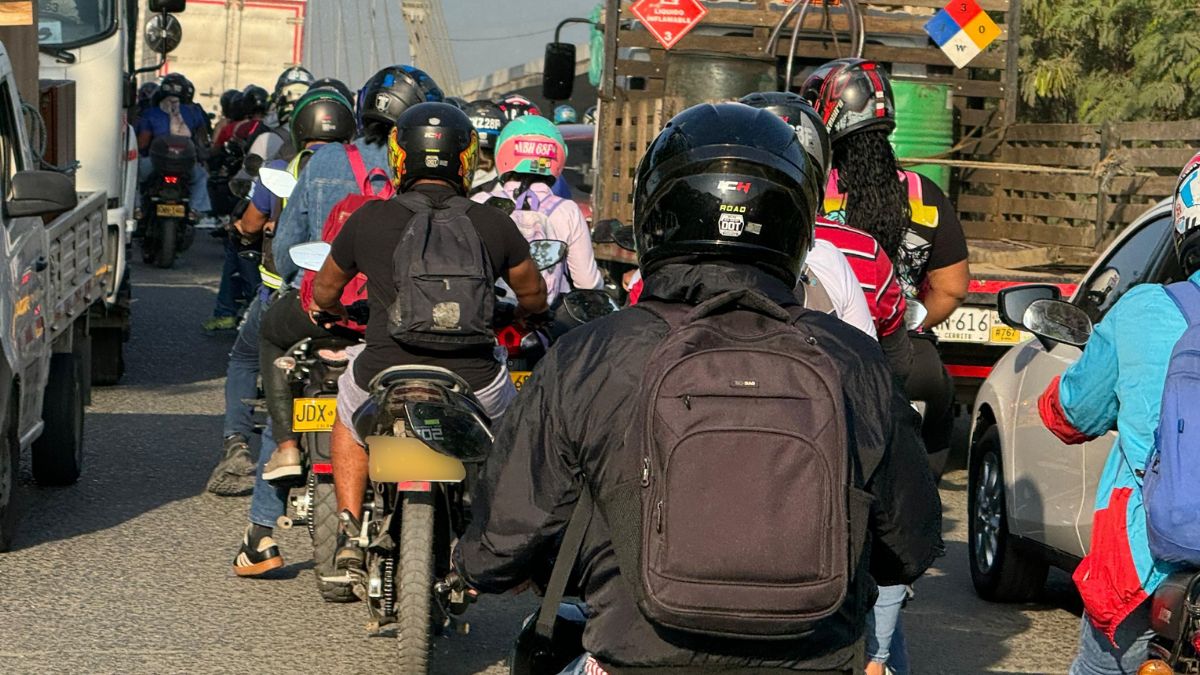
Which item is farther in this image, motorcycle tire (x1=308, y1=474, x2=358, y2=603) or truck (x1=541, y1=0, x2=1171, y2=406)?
truck (x1=541, y1=0, x2=1171, y2=406)

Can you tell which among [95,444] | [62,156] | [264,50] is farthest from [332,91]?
[264,50]

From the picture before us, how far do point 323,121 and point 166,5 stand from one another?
7.34m

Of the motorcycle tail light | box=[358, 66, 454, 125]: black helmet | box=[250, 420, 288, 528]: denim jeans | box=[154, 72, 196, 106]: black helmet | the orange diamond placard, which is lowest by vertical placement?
box=[250, 420, 288, 528]: denim jeans

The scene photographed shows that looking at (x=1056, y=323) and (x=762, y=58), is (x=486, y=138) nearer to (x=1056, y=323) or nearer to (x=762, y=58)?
(x=762, y=58)

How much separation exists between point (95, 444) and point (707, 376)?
8.43 meters

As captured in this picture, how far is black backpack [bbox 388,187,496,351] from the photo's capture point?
5738 millimetres

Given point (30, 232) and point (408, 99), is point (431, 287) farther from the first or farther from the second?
point (30, 232)

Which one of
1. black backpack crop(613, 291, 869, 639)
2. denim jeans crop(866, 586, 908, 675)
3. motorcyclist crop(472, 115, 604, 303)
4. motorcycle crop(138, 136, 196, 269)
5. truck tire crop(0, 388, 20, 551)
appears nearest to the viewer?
black backpack crop(613, 291, 869, 639)

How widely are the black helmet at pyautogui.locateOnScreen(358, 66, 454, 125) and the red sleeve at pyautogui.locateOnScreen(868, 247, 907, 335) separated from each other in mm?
2872

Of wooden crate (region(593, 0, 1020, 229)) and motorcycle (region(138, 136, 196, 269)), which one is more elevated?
wooden crate (region(593, 0, 1020, 229))

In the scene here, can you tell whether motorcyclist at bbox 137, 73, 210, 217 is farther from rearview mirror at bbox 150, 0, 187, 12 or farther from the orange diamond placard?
the orange diamond placard

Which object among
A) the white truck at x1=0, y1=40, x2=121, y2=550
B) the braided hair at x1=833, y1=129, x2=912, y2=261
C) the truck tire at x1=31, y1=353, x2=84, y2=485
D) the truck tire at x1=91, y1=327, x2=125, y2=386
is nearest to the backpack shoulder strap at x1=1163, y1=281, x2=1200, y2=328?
the braided hair at x1=833, y1=129, x2=912, y2=261

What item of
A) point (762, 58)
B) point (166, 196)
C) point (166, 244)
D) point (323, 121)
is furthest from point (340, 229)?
point (166, 244)

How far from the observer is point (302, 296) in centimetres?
688
